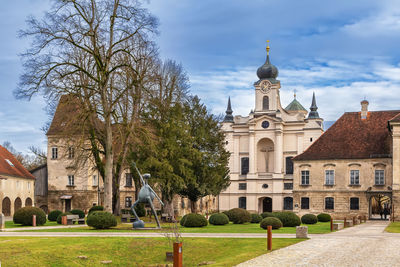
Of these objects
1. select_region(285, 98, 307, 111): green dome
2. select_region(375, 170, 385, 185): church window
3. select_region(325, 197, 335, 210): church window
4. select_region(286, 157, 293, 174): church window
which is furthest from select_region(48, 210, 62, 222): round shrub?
select_region(285, 98, 307, 111): green dome

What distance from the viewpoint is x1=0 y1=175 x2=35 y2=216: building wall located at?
50656 millimetres

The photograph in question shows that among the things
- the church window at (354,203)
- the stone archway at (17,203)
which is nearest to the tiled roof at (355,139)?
the church window at (354,203)

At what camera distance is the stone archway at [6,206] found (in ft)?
171

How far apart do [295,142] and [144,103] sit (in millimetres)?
38835

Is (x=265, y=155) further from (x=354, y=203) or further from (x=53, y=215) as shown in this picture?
(x=53, y=215)

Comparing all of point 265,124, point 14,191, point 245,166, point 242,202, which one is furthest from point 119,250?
point 245,166

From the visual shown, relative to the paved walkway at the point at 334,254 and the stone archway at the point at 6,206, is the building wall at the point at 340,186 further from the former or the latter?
the paved walkway at the point at 334,254

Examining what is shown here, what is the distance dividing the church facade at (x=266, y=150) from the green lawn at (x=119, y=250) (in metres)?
49.6

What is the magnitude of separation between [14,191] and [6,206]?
5.64 ft

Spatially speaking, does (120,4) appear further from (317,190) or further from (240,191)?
(240,191)

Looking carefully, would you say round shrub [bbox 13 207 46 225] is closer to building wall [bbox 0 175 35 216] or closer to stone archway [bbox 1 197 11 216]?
building wall [bbox 0 175 35 216]

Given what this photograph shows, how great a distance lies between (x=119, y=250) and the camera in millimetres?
20453

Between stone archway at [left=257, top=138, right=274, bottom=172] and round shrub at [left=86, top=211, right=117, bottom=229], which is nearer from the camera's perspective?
round shrub at [left=86, top=211, right=117, bottom=229]

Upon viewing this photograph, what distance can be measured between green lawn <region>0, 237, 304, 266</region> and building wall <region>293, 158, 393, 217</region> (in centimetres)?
3307
